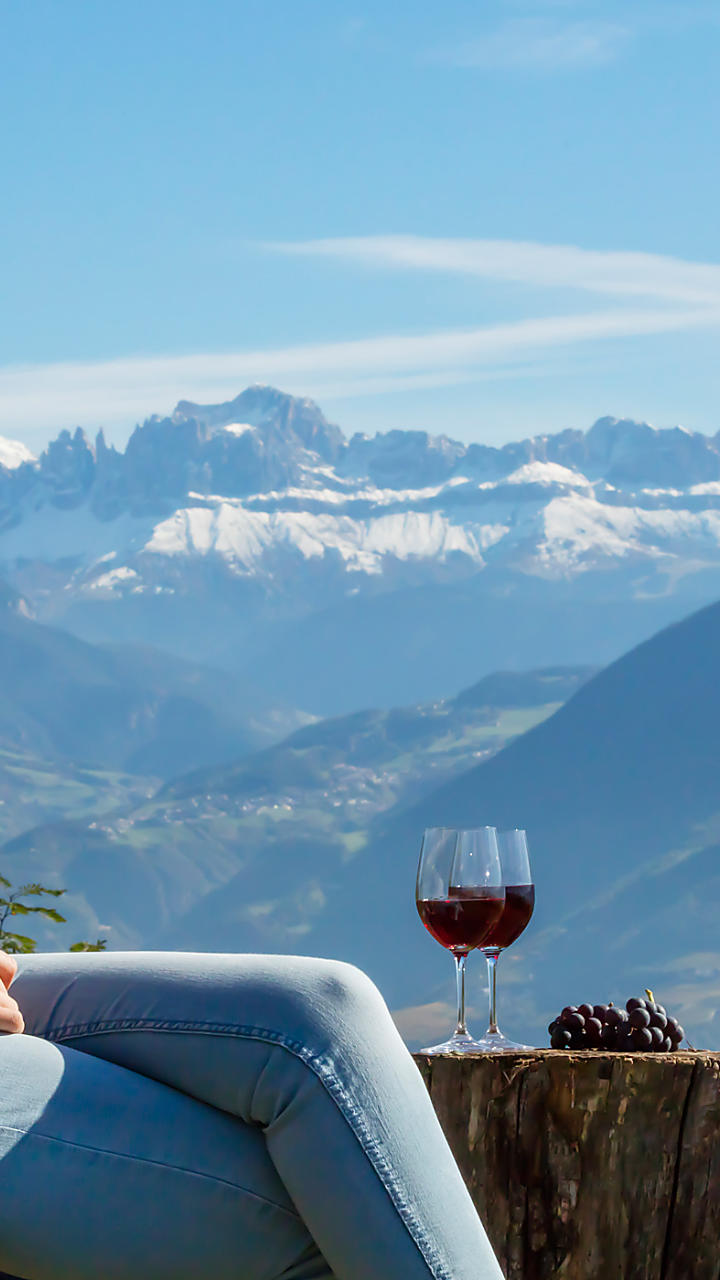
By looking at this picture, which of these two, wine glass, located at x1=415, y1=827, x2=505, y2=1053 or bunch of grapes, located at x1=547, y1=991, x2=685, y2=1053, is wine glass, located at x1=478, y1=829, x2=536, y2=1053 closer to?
wine glass, located at x1=415, y1=827, x2=505, y2=1053

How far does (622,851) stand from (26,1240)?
172459 mm

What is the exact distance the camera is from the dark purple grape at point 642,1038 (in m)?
A: 2.49

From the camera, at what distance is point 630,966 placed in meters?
147

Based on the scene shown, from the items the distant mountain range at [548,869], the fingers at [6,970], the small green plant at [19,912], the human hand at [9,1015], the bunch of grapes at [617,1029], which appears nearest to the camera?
the human hand at [9,1015]

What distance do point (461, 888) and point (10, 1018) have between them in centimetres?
108

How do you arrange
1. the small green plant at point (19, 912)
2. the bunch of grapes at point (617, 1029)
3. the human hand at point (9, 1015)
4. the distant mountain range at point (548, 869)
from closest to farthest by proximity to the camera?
the human hand at point (9, 1015) → the bunch of grapes at point (617, 1029) → the small green plant at point (19, 912) → the distant mountain range at point (548, 869)

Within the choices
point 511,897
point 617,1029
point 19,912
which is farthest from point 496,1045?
point 19,912

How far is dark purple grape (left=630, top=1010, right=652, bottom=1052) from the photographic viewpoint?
2490 mm

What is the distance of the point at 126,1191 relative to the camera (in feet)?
4.19

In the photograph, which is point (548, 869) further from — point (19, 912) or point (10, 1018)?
point (10, 1018)

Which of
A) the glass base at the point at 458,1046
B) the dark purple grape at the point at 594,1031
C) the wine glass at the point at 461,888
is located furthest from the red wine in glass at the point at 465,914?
the dark purple grape at the point at 594,1031

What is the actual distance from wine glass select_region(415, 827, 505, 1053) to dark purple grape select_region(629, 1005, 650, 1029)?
1.19ft

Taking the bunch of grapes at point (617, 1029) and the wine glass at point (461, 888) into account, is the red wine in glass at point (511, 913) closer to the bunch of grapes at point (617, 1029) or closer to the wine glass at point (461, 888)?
the wine glass at point (461, 888)

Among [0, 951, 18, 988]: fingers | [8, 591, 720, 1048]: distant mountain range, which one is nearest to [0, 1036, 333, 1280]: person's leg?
[0, 951, 18, 988]: fingers
